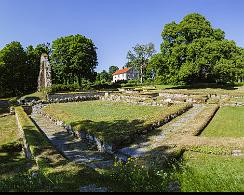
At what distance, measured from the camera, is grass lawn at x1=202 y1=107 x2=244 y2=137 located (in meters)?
14.8

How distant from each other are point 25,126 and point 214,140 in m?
10.9

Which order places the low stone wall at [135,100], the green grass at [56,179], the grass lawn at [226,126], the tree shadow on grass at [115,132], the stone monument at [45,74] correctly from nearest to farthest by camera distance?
1. the green grass at [56,179]
2. the tree shadow on grass at [115,132]
3. the grass lawn at [226,126]
4. the low stone wall at [135,100]
5. the stone monument at [45,74]

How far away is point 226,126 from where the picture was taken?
1666 centimetres

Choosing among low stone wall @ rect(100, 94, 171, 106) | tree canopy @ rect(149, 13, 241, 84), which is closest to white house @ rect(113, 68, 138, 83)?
tree canopy @ rect(149, 13, 241, 84)

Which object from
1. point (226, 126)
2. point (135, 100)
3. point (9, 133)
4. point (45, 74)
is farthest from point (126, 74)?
point (226, 126)

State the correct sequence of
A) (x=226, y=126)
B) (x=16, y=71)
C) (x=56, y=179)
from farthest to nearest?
(x=16, y=71) < (x=226, y=126) < (x=56, y=179)

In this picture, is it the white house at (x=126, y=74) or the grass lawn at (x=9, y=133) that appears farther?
the white house at (x=126, y=74)

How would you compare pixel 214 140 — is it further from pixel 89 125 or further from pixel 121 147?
pixel 89 125

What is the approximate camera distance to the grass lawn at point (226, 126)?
584 inches

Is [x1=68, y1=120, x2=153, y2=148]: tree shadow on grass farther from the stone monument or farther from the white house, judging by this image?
the white house

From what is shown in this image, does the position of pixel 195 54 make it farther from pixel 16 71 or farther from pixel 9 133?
pixel 16 71

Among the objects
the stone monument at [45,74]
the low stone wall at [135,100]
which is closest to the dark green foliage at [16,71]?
the stone monument at [45,74]

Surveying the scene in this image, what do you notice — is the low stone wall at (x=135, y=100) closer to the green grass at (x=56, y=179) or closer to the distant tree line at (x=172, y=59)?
the distant tree line at (x=172, y=59)

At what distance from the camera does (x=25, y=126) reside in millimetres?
17594
